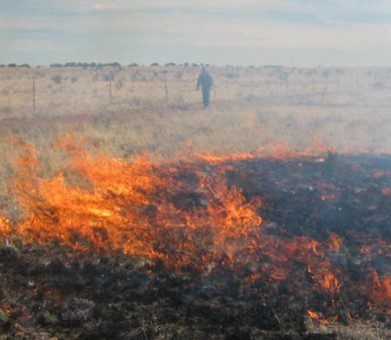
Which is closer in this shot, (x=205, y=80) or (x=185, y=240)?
(x=185, y=240)

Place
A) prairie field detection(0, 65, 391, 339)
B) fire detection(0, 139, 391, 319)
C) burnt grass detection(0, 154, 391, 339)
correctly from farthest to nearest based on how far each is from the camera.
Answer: fire detection(0, 139, 391, 319) < prairie field detection(0, 65, 391, 339) < burnt grass detection(0, 154, 391, 339)

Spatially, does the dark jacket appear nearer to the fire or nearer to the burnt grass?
the fire

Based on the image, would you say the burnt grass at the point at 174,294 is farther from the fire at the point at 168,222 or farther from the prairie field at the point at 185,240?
the fire at the point at 168,222

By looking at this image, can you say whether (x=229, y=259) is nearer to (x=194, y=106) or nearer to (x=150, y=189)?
(x=150, y=189)

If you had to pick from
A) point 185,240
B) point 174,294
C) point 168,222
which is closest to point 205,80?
point 168,222

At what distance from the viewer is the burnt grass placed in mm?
6863

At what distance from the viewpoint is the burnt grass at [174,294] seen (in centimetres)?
686

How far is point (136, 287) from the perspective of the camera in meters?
7.97

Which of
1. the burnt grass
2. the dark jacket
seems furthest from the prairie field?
the dark jacket

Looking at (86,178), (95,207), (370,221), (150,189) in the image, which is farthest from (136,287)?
(370,221)

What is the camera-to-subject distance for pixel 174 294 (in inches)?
306

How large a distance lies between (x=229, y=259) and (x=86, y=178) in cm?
439

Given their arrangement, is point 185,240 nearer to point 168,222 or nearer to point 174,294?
point 168,222

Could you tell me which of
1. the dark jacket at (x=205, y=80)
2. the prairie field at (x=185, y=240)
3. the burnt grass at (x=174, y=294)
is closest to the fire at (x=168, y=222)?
the prairie field at (x=185, y=240)
